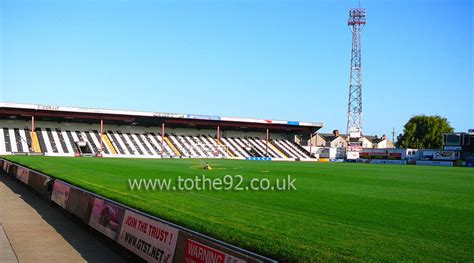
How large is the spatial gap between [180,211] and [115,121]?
67.2 metres

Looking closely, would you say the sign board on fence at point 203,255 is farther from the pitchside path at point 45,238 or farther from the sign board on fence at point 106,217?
the sign board on fence at point 106,217

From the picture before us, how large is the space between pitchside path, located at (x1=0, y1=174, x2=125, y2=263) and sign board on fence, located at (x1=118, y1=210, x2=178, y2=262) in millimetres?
514

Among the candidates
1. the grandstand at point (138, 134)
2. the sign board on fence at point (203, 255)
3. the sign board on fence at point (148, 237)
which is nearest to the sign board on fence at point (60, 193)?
the sign board on fence at point (148, 237)

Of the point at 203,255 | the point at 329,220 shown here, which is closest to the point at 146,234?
the point at 203,255

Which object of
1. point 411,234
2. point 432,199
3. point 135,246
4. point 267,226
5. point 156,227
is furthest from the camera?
point 432,199

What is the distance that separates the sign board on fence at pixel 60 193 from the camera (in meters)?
14.7

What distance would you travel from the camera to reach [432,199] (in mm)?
16750

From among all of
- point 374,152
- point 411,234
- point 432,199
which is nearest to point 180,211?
point 411,234

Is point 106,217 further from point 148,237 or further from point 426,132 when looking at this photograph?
point 426,132

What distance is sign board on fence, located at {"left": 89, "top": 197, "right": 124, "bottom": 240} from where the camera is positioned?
1041 centimetres

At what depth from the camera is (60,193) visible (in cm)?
1543

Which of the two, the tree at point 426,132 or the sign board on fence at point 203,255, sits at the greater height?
the tree at point 426,132

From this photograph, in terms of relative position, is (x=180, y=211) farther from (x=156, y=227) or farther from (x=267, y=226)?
(x=156, y=227)

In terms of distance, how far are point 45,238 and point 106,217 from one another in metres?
1.49
